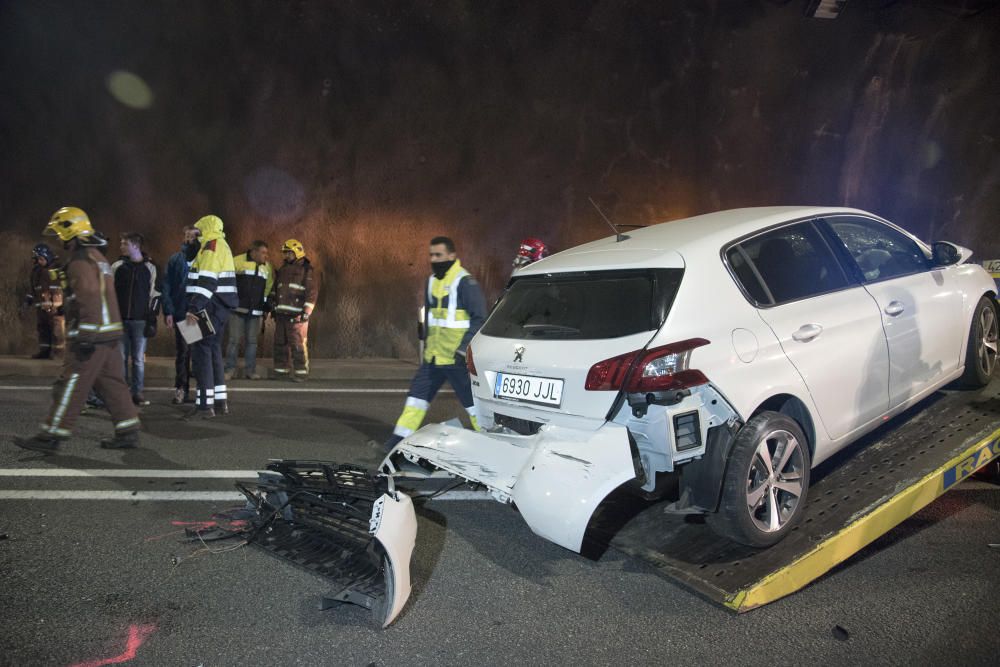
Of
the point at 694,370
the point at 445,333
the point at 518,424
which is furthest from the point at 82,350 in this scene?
the point at 694,370

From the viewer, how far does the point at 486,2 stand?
12.0m

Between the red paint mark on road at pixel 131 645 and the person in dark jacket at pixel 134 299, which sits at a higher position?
the person in dark jacket at pixel 134 299

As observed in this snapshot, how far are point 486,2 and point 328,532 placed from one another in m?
10.8

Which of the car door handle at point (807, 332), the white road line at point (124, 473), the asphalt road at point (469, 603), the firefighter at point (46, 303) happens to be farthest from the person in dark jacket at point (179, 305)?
the car door handle at point (807, 332)

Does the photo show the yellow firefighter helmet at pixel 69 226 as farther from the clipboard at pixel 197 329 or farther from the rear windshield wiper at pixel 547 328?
the rear windshield wiper at pixel 547 328

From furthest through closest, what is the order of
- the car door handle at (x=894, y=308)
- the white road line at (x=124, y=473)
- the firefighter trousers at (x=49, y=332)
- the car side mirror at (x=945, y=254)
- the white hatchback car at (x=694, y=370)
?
the firefighter trousers at (x=49, y=332) < the white road line at (x=124, y=473) < the car side mirror at (x=945, y=254) < the car door handle at (x=894, y=308) < the white hatchback car at (x=694, y=370)

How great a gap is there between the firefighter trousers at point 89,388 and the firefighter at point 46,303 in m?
6.61

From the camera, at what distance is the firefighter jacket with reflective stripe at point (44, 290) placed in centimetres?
1103

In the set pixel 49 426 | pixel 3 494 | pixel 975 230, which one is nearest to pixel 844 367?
pixel 3 494

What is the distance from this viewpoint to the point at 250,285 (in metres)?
9.78

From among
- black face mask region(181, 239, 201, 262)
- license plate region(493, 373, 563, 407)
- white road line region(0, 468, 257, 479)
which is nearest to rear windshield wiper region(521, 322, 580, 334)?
license plate region(493, 373, 563, 407)

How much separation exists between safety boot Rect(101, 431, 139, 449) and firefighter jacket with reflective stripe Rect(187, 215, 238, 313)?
148cm

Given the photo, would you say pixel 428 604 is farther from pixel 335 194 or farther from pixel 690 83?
pixel 690 83

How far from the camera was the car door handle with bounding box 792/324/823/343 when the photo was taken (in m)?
3.43
